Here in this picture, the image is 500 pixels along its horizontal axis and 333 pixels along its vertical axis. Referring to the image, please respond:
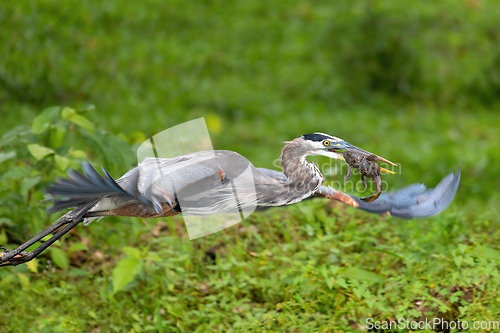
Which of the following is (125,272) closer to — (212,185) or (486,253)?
(212,185)

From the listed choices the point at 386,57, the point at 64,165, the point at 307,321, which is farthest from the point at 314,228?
the point at 386,57

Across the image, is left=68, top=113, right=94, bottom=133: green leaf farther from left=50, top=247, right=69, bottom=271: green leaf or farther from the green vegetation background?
left=50, top=247, right=69, bottom=271: green leaf

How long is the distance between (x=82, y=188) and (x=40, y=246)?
0.44 m

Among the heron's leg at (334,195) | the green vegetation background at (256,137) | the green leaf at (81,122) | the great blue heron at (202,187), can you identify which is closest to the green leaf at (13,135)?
the green vegetation background at (256,137)

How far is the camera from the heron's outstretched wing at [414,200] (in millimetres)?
2666

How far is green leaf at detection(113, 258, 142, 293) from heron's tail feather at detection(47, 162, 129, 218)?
1.48 meters

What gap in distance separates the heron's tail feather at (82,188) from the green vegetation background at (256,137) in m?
1.06

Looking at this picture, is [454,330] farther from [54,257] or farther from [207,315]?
[54,257]

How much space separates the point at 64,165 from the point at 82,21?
14.6 ft

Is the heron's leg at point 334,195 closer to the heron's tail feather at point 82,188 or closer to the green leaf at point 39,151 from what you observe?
the heron's tail feather at point 82,188

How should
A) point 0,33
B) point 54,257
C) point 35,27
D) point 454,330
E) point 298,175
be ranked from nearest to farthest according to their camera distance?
point 298,175
point 454,330
point 54,257
point 0,33
point 35,27

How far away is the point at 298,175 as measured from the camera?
2.49m

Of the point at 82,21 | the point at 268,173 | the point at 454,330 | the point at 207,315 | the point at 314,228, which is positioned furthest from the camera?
the point at 82,21

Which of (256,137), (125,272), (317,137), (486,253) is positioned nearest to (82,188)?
(317,137)
